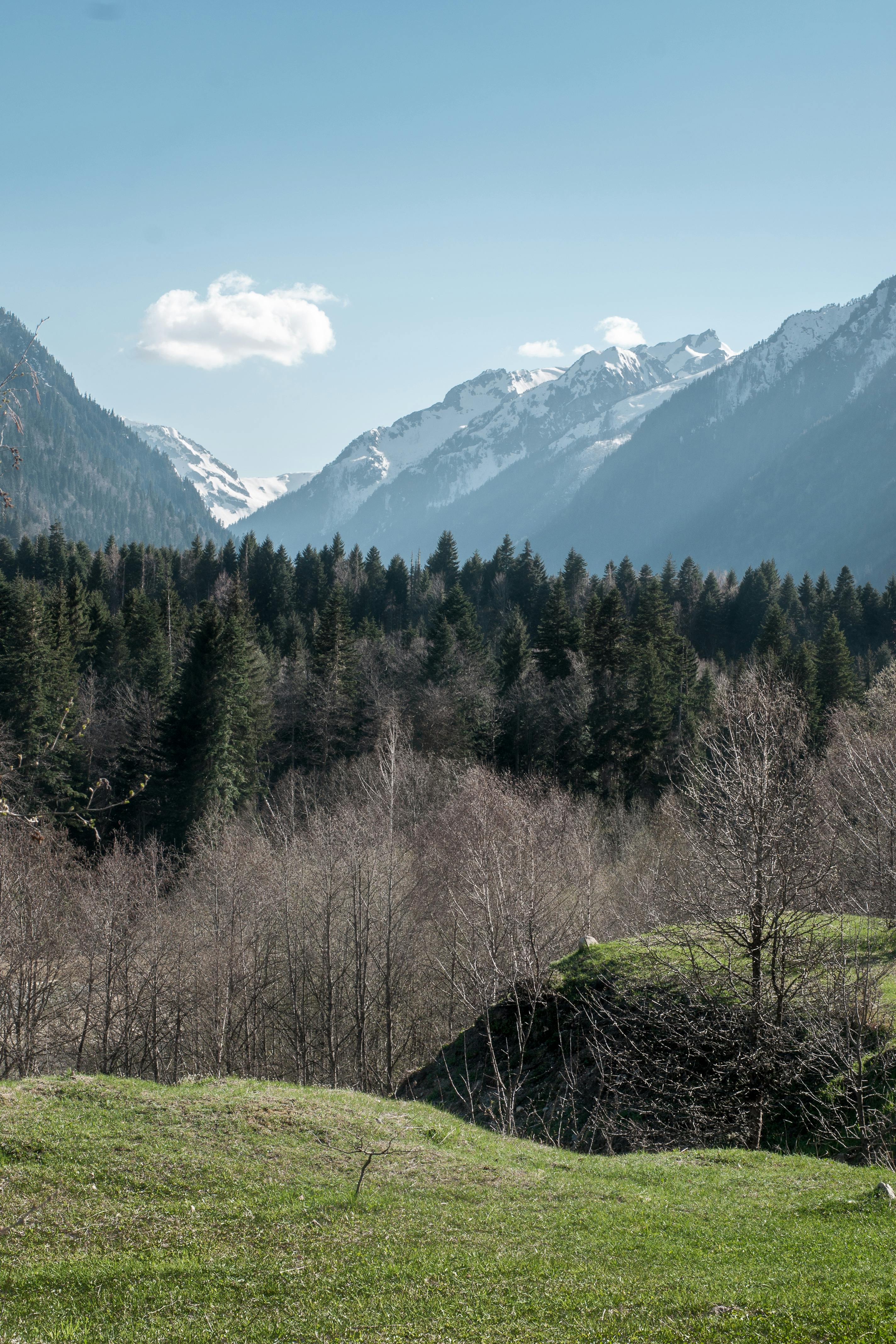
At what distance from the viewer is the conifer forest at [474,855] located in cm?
1761

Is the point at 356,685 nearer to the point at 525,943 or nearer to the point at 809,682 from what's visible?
the point at 809,682

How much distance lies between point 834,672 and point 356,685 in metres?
34.3

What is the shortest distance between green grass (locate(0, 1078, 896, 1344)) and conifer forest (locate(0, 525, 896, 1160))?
3.73m

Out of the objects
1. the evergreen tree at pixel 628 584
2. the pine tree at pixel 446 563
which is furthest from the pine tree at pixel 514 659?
the pine tree at pixel 446 563

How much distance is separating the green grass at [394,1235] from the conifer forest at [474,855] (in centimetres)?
373

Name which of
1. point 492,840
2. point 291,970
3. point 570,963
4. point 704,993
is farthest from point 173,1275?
point 291,970

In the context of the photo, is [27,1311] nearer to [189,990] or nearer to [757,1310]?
[757,1310]

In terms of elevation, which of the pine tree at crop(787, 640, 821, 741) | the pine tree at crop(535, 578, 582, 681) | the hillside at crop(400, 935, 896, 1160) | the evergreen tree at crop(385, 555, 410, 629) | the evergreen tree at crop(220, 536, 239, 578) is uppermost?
the evergreen tree at crop(220, 536, 239, 578)

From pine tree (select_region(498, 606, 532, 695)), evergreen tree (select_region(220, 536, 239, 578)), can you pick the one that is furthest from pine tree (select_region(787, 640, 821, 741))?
evergreen tree (select_region(220, 536, 239, 578))

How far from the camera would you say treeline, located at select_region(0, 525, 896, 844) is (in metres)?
53.1

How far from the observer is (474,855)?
31.1 m

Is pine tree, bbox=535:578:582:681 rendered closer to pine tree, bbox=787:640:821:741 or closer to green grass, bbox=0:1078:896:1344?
pine tree, bbox=787:640:821:741

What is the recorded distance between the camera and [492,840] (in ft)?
108

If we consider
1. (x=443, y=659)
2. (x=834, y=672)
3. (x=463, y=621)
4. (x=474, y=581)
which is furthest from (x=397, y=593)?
(x=834, y=672)
